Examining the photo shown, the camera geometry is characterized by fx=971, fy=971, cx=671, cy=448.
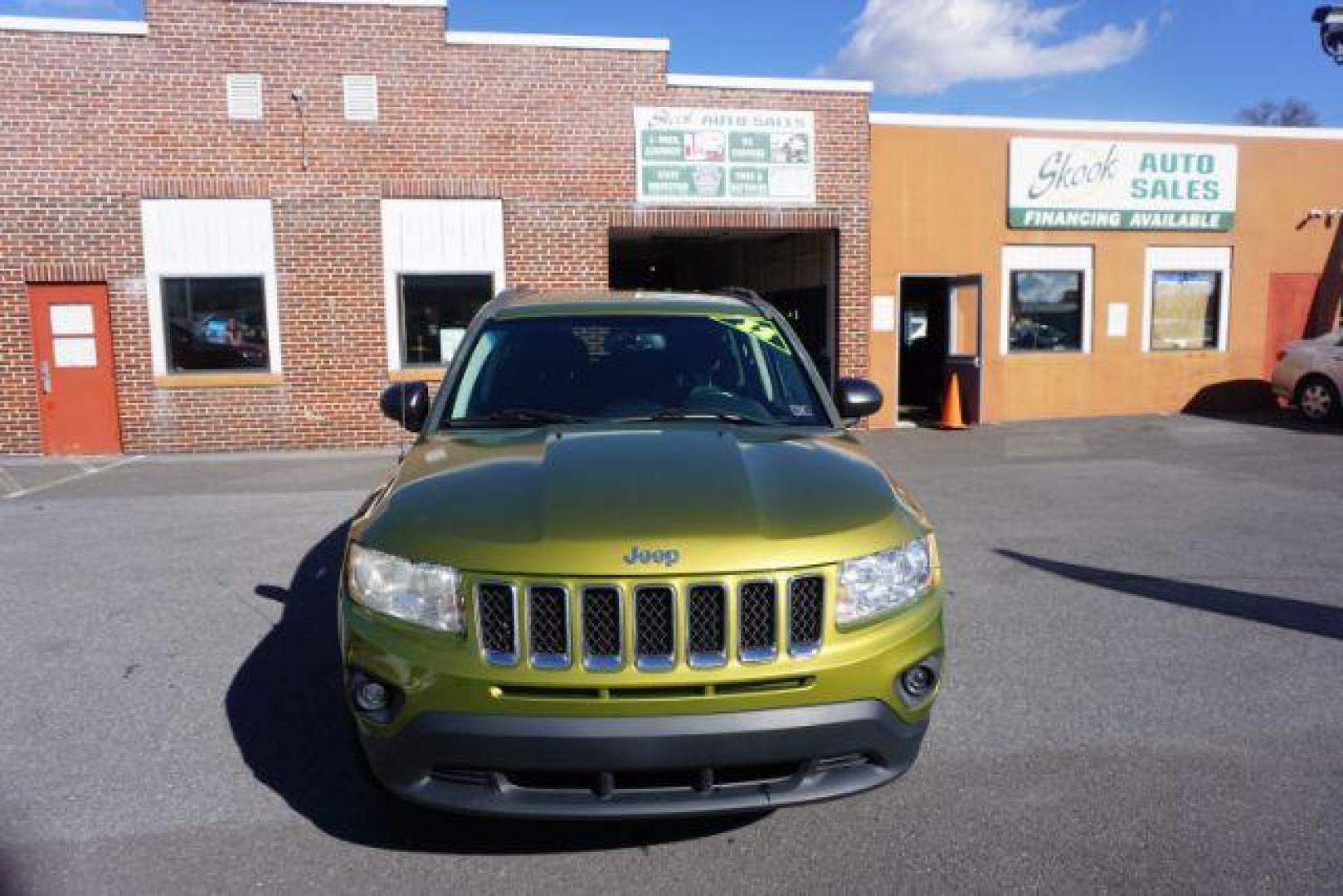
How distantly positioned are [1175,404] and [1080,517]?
30.9ft

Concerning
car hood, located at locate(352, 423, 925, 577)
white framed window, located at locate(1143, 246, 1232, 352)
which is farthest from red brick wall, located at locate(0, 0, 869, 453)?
car hood, located at locate(352, 423, 925, 577)

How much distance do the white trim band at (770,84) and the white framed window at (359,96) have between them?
391 centimetres

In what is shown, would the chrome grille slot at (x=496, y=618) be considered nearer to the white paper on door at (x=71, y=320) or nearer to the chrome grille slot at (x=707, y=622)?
the chrome grille slot at (x=707, y=622)

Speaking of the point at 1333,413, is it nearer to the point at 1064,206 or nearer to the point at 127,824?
the point at 1064,206

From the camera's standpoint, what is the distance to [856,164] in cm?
1402

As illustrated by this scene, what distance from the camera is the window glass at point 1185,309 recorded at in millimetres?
15852

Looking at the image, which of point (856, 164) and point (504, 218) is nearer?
point (504, 218)

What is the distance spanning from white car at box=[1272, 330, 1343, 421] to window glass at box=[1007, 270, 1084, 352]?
292 cm

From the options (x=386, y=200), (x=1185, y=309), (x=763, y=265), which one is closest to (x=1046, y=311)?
(x=1185, y=309)

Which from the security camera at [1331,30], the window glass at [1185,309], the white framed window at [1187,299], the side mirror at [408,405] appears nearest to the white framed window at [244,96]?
the side mirror at [408,405]

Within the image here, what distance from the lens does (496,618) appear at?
2.64m

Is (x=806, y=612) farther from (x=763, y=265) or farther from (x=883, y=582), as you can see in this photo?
(x=763, y=265)

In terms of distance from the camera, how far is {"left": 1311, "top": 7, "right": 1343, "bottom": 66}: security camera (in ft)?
54.2

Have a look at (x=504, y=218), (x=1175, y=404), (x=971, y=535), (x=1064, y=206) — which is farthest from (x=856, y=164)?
(x=971, y=535)
